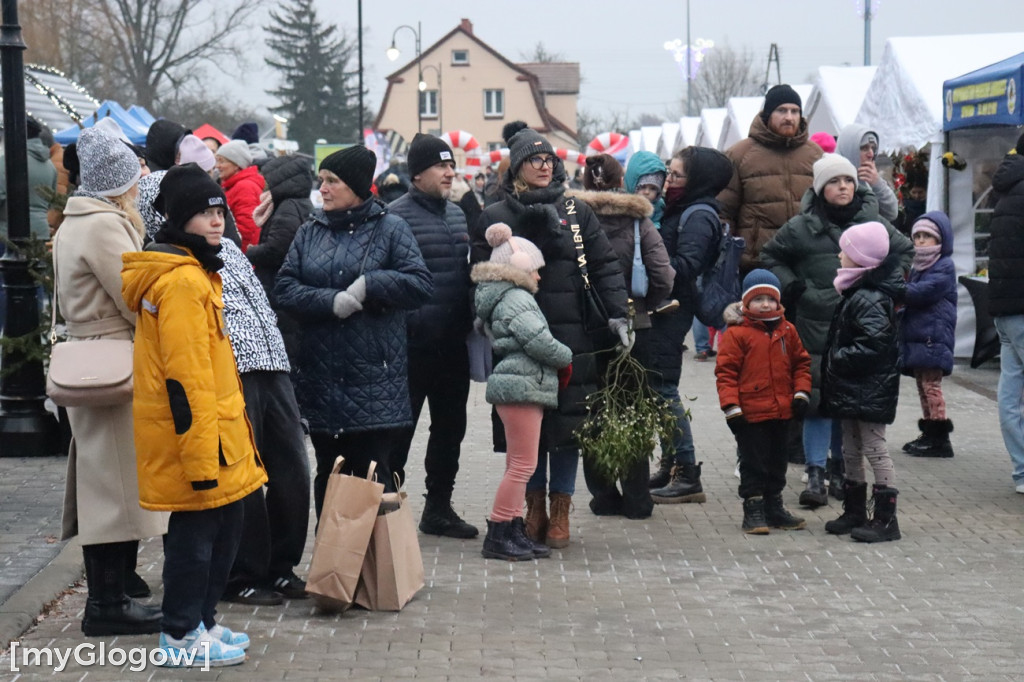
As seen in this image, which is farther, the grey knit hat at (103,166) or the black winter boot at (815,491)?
the black winter boot at (815,491)

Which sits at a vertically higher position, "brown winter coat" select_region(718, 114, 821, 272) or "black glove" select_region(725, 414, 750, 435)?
"brown winter coat" select_region(718, 114, 821, 272)

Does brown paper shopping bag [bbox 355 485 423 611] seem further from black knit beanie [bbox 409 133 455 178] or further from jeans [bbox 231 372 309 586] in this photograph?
black knit beanie [bbox 409 133 455 178]

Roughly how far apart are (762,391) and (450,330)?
1715 mm

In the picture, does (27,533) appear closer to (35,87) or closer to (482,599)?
(482,599)

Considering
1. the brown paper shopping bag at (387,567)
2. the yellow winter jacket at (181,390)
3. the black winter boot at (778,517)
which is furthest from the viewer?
the black winter boot at (778,517)

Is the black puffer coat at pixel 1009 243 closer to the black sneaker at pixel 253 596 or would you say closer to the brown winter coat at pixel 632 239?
the brown winter coat at pixel 632 239

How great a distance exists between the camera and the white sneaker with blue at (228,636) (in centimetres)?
530

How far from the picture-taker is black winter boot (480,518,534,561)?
23.0ft

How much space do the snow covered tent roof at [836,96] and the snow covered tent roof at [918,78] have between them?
1337mm

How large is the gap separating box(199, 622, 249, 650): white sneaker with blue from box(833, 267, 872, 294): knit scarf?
3789 mm

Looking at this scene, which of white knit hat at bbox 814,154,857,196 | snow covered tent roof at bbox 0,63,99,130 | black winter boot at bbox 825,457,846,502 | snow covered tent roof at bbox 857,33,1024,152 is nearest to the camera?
white knit hat at bbox 814,154,857,196

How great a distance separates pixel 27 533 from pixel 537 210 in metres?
3.12

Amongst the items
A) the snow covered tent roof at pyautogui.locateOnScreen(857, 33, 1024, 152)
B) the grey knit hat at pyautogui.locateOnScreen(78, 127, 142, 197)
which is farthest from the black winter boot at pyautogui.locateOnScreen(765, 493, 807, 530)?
the snow covered tent roof at pyautogui.locateOnScreen(857, 33, 1024, 152)

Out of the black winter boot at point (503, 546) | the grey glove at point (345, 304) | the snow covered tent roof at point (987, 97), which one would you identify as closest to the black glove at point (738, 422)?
the black winter boot at point (503, 546)
